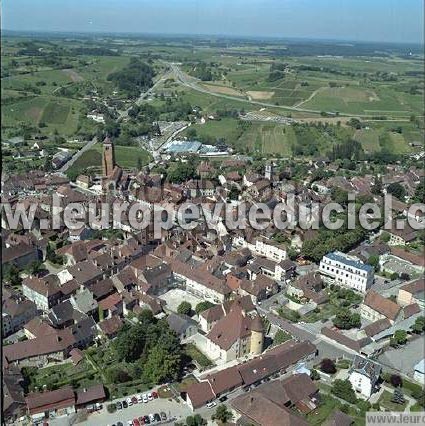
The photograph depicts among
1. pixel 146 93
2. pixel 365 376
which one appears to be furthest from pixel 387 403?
pixel 146 93

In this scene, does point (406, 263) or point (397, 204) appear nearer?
point (406, 263)

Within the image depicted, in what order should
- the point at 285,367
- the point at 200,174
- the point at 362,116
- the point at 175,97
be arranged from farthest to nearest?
the point at 175,97, the point at 362,116, the point at 200,174, the point at 285,367

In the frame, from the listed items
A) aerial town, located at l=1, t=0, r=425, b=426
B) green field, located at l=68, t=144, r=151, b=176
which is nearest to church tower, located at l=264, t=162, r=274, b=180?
aerial town, located at l=1, t=0, r=425, b=426

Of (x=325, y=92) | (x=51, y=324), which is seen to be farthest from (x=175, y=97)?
(x=51, y=324)

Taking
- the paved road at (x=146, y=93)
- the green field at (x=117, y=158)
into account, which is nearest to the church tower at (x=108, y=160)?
the green field at (x=117, y=158)

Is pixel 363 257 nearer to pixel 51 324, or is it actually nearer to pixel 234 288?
pixel 234 288

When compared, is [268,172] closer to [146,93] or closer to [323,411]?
[323,411]

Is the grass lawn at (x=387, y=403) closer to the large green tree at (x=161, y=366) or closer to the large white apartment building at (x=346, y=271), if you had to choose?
the large green tree at (x=161, y=366)

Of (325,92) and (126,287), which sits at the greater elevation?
(325,92)

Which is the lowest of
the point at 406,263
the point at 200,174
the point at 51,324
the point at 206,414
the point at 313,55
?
the point at 206,414
